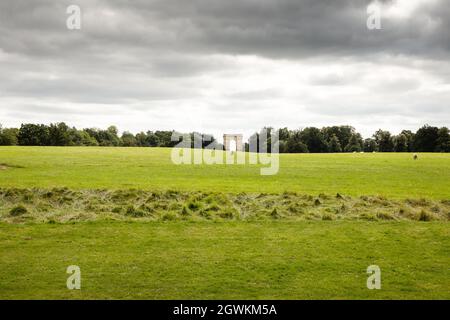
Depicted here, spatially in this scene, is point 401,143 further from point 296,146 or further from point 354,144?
point 296,146

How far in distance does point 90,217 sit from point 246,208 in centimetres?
837

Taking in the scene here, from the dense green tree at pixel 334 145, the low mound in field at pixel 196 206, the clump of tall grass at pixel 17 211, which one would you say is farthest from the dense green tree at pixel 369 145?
the clump of tall grass at pixel 17 211

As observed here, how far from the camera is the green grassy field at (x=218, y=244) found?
1226 cm

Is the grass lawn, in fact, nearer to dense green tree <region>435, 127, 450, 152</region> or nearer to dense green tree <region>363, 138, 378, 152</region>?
dense green tree <region>435, 127, 450, 152</region>

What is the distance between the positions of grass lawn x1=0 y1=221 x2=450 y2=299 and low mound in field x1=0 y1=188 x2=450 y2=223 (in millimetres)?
1560

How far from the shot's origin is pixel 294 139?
160 metres

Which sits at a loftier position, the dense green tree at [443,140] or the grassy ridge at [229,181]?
the dense green tree at [443,140]

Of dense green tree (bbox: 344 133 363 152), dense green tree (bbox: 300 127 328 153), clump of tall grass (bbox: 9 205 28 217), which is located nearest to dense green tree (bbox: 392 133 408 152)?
dense green tree (bbox: 344 133 363 152)

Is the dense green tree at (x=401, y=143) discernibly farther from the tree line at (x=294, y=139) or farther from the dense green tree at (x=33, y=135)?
the dense green tree at (x=33, y=135)

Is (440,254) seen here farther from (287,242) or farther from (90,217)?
(90,217)

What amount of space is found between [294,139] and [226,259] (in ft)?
485

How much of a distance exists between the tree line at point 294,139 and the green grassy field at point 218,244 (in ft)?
335

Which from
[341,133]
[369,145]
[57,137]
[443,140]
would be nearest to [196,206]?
[57,137]
